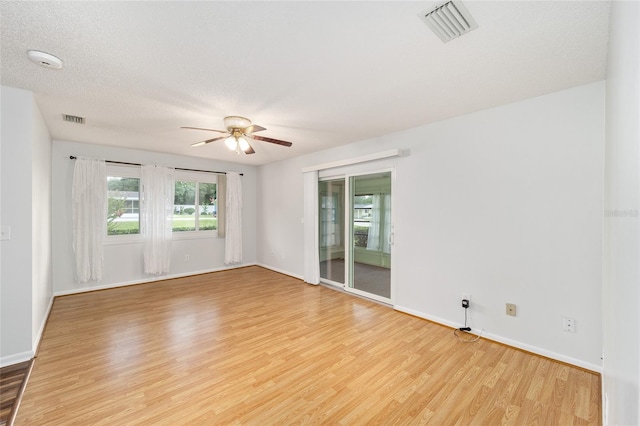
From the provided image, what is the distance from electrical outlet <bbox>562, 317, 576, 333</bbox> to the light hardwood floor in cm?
32

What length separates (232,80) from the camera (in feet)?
7.47

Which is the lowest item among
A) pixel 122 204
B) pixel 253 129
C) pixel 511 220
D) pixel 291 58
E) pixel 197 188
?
pixel 511 220

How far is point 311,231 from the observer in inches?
197

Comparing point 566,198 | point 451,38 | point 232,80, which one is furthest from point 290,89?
point 566,198

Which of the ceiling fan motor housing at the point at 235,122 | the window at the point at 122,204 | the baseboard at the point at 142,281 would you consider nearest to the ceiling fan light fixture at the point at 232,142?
the ceiling fan motor housing at the point at 235,122

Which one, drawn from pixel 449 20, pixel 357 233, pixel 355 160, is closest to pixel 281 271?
pixel 357 233

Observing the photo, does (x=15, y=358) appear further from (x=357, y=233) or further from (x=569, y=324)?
(x=569, y=324)

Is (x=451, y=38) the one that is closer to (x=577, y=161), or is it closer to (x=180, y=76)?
(x=577, y=161)

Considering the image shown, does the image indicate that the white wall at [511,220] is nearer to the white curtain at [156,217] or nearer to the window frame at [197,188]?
the window frame at [197,188]

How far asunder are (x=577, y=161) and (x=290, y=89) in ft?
8.58

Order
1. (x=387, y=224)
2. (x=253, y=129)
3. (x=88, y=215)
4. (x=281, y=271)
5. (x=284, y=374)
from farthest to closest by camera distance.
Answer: (x=281, y=271) → (x=88, y=215) → (x=387, y=224) → (x=253, y=129) → (x=284, y=374)

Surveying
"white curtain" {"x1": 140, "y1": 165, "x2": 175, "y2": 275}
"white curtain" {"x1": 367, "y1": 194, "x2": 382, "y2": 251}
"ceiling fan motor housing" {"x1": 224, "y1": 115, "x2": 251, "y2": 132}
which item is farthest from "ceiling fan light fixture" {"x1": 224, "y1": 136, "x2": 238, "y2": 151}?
"white curtain" {"x1": 140, "y1": 165, "x2": 175, "y2": 275}

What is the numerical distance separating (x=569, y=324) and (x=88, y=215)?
636 centimetres

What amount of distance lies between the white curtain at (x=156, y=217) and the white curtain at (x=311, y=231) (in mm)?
2641
